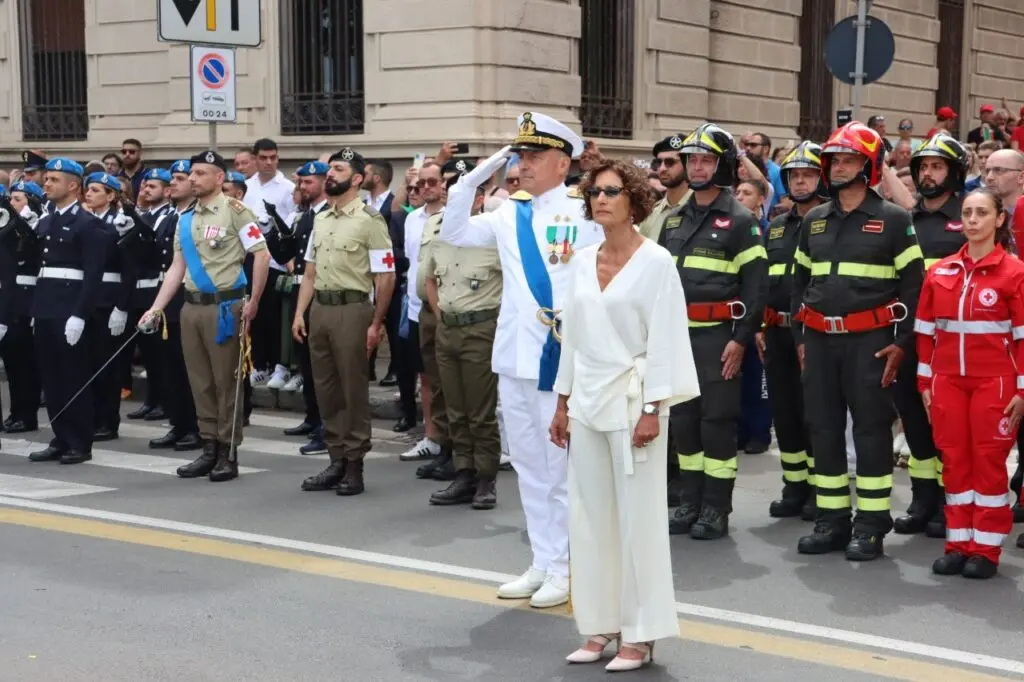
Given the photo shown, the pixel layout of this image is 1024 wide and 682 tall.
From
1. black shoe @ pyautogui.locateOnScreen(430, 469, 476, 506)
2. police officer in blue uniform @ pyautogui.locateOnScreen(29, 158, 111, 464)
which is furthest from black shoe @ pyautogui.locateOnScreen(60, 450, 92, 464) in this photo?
black shoe @ pyautogui.locateOnScreen(430, 469, 476, 506)

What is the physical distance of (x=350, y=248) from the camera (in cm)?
1009

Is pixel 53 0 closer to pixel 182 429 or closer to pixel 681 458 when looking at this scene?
pixel 182 429

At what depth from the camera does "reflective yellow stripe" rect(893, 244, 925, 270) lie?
809 cm

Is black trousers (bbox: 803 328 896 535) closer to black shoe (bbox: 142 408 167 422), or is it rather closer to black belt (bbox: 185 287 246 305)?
black belt (bbox: 185 287 246 305)

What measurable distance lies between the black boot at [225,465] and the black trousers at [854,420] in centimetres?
416

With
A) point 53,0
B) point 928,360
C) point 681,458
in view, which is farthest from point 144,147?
point 928,360

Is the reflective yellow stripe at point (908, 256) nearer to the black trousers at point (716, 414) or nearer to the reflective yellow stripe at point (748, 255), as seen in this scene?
the reflective yellow stripe at point (748, 255)

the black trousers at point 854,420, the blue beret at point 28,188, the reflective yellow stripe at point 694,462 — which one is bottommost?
the reflective yellow stripe at point 694,462

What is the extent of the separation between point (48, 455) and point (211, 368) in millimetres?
1650

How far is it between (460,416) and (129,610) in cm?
317

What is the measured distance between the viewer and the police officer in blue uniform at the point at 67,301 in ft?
38.0

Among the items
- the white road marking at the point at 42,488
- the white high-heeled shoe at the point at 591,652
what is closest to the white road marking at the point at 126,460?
the white road marking at the point at 42,488

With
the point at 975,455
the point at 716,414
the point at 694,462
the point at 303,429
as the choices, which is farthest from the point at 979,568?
Result: the point at 303,429

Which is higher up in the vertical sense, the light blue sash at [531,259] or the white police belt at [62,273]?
the light blue sash at [531,259]
